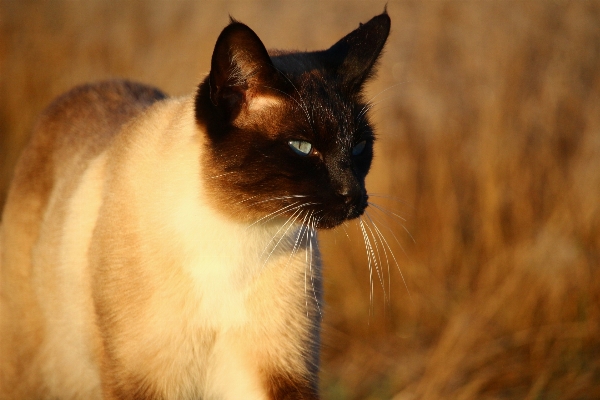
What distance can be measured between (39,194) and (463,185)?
329 centimetres

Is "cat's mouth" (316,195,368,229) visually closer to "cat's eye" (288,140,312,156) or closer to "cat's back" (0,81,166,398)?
"cat's eye" (288,140,312,156)

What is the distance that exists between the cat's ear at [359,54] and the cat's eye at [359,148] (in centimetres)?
18

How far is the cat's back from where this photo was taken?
105 inches

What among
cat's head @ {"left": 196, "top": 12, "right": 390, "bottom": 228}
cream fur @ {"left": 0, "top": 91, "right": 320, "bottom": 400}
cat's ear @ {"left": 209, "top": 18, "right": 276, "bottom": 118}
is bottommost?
cream fur @ {"left": 0, "top": 91, "right": 320, "bottom": 400}

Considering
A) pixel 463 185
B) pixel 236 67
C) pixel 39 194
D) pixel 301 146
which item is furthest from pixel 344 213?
pixel 463 185

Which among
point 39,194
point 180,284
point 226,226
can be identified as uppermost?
point 39,194

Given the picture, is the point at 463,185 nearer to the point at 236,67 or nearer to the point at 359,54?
the point at 359,54

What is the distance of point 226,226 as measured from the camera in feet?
6.60

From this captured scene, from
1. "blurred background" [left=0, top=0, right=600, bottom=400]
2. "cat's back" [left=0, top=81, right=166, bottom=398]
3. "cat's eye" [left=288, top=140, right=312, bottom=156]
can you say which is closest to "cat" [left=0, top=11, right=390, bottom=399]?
"cat's eye" [left=288, top=140, right=312, bottom=156]

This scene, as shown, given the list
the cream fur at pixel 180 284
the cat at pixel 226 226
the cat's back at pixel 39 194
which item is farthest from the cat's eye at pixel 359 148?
the cat's back at pixel 39 194

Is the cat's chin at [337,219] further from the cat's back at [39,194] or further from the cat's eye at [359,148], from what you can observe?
the cat's back at [39,194]

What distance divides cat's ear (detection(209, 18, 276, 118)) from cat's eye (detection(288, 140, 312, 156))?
203 millimetres

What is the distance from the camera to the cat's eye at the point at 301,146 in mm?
1929

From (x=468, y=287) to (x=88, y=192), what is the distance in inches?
124
